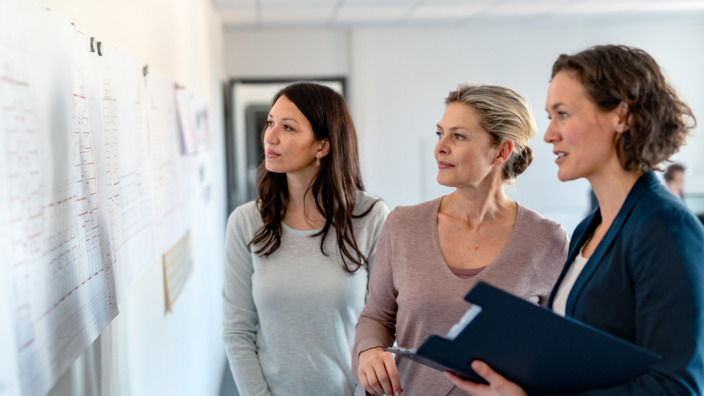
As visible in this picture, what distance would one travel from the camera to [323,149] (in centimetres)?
169

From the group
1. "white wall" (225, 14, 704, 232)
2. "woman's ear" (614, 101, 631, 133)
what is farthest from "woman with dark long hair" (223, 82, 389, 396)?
"white wall" (225, 14, 704, 232)

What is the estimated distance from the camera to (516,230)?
1.35 metres

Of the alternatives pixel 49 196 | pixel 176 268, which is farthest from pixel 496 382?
pixel 176 268

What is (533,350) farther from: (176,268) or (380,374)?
(176,268)

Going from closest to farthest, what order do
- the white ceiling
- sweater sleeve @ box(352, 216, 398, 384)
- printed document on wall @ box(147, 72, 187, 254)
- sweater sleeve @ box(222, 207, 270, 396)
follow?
1. sweater sleeve @ box(352, 216, 398, 384)
2. sweater sleeve @ box(222, 207, 270, 396)
3. printed document on wall @ box(147, 72, 187, 254)
4. the white ceiling

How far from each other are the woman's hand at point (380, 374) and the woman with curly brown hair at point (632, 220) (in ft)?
1.00

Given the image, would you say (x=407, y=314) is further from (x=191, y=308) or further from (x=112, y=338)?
(x=191, y=308)

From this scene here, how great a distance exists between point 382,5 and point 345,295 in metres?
3.84

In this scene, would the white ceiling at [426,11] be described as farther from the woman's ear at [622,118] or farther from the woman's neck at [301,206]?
the woman's ear at [622,118]

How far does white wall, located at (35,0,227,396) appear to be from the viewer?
1233 millimetres

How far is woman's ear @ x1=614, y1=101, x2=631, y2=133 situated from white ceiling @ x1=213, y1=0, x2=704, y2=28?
4.09m

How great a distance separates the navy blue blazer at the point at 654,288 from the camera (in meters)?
0.83

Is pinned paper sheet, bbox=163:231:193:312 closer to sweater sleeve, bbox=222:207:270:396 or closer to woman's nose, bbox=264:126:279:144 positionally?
sweater sleeve, bbox=222:207:270:396

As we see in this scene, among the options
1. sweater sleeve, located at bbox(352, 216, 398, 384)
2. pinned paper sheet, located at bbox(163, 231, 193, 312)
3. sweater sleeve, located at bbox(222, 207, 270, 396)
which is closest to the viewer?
sweater sleeve, located at bbox(352, 216, 398, 384)
